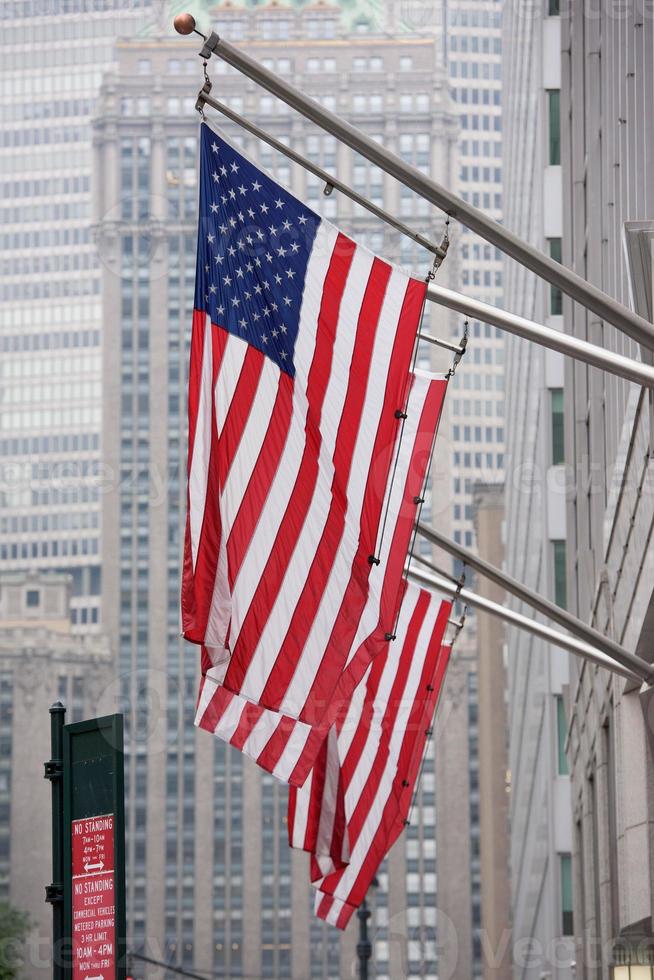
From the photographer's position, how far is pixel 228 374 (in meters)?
10.6

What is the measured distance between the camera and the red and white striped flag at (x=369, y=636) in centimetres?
982

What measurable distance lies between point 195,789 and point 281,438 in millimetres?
142251

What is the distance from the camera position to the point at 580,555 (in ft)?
88.2

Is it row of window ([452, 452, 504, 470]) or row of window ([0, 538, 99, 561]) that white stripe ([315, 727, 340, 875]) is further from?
row of window ([0, 538, 99, 561])

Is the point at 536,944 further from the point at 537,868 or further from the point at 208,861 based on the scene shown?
the point at 208,861

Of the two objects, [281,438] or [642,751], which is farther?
[642,751]

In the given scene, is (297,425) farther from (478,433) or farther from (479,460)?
(478,433)

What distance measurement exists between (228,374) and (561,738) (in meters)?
31.3

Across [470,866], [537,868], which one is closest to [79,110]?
[470,866]

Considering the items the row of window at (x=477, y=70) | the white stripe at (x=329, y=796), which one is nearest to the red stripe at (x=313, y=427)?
the white stripe at (x=329, y=796)

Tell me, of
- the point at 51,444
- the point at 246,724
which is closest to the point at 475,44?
the point at 51,444

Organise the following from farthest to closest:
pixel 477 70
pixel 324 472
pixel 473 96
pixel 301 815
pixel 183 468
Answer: pixel 477 70, pixel 473 96, pixel 183 468, pixel 301 815, pixel 324 472

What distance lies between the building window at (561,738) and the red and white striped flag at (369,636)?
27598mm

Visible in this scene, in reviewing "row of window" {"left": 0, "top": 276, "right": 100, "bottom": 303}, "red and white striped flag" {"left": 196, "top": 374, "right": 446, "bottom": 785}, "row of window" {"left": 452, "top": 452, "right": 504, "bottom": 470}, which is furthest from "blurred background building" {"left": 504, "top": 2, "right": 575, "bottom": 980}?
"row of window" {"left": 0, "top": 276, "right": 100, "bottom": 303}
